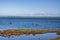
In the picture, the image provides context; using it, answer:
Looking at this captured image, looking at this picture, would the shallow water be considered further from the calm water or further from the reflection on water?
the reflection on water

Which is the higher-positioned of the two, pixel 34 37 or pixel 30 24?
pixel 30 24

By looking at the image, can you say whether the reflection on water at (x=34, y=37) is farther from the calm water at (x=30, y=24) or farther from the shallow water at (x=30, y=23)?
the shallow water at (x=30, y=23)

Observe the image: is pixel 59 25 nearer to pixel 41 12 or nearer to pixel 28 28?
pixel 41 12

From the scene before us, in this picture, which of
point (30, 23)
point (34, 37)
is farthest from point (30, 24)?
point (34, 37)

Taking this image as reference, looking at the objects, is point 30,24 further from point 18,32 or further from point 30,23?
point 18,32

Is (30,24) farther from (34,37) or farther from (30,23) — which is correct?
(34,37)

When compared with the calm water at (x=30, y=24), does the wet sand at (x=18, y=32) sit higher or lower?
lower

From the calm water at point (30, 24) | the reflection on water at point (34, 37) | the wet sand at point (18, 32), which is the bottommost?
the reflection on water at point (34, 37)

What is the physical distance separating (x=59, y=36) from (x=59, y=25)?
16 centimetres

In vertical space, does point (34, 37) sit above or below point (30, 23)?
below

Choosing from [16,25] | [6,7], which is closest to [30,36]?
[16,25]

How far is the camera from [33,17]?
143 centimetres

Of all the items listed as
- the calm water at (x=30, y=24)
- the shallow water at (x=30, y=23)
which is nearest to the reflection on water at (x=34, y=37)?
the calm water at (x=30, y=24)

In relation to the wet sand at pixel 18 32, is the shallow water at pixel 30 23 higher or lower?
higher
